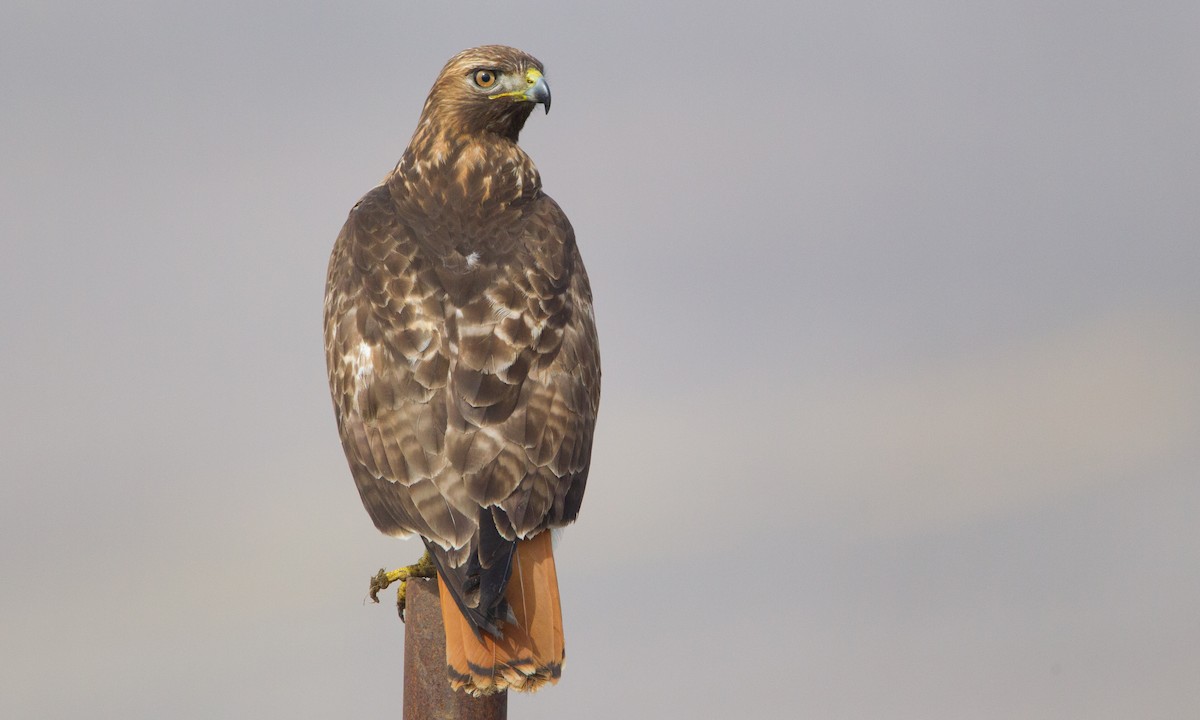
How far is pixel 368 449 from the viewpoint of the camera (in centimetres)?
706

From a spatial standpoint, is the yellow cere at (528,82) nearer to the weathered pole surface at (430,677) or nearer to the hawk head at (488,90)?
the hawk head at (488,90)

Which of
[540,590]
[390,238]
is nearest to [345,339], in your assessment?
[390,238]

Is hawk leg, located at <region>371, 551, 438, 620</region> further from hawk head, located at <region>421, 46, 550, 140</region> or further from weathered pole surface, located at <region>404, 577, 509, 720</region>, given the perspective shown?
hawk head, located at <region>421, 46, 550, 140</region>

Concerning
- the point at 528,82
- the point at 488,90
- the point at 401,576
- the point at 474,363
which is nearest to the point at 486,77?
the point at 488,90

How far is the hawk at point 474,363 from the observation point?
21.1 feet

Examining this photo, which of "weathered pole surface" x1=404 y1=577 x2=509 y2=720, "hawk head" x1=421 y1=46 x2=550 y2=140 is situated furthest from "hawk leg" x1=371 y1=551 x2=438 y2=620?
"hawk head" x1=421 y1=46 x2=550 y2=140

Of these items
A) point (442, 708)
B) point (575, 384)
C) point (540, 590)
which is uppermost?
point (575, 384)

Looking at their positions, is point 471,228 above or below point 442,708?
above

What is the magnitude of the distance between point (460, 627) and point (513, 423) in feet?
3.59

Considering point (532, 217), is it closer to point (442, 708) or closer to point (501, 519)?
point (501, 519)

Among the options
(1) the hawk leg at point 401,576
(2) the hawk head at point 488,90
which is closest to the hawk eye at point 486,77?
(2) the hawk head at point 488,90

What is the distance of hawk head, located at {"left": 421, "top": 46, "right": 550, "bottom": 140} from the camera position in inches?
328

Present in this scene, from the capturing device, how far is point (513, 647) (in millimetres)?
6359

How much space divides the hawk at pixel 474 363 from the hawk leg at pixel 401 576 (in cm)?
50
